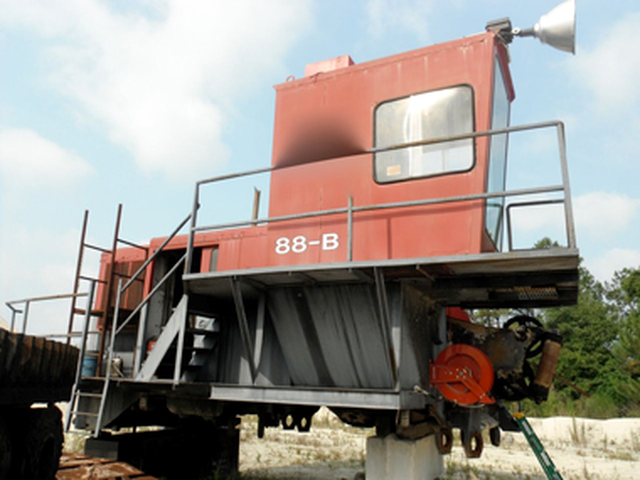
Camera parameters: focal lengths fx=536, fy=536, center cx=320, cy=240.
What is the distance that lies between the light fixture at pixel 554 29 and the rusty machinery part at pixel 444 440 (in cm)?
469

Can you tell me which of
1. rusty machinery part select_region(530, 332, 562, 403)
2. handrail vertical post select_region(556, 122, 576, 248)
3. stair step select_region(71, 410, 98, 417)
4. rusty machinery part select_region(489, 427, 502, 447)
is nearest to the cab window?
handrail vertical post select_region(556, 122, 576, 248)

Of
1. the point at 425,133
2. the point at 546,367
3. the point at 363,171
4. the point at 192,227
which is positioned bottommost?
the point at 546,367

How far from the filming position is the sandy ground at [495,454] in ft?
33.9

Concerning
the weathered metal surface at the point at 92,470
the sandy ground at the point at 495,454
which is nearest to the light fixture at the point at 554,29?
the sandy ground at the point at 495,454

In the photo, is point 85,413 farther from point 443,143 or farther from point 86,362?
point 443,143

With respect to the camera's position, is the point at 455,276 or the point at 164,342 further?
the point at 164,342

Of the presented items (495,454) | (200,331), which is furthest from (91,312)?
(495,454)

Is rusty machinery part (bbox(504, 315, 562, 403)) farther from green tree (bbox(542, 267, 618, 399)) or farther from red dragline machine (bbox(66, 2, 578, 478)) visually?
green tree (bbox(542, 267, 618, 399))

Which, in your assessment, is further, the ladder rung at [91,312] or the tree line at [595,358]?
the tree line at [595,358]

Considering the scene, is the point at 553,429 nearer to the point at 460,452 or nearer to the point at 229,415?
the point at 460,452

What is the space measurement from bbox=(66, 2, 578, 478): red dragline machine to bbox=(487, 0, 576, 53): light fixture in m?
0.02

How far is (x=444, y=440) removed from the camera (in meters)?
6.68

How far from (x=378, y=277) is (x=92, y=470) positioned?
3.80m

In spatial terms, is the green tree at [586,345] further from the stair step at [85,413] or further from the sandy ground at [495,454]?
the stair step at [85,413]
